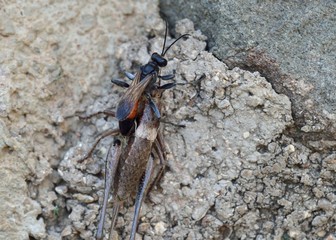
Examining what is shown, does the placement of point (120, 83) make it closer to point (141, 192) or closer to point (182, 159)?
point (182, 159)

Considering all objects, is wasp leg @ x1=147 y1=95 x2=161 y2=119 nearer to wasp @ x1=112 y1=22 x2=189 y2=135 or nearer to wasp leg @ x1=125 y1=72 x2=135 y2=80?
wasp @ x1=112 y1=22 x2=189 y2=135

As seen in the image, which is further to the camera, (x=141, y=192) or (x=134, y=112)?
(x=134, y=112)

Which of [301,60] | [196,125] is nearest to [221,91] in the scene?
[196,125]

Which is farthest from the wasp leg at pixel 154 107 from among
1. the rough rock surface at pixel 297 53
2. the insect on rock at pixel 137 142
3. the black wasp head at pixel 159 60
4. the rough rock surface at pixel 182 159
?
the rough rock surface at pixel 297 53

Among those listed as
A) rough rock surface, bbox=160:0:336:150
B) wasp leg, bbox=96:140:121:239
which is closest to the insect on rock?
wasp leg, bbox=96:140:121:239

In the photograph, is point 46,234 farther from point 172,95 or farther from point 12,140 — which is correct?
point 172,95

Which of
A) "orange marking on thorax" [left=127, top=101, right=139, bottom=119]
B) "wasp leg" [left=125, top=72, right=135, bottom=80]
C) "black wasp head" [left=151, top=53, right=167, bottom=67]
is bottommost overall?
"orange marking on thorax" [left=127, top=101, right=139, bottom=119]

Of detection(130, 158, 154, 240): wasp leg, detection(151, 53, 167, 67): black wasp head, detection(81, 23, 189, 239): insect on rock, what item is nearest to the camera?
detection(130, 158, 154, 240): wasp leg

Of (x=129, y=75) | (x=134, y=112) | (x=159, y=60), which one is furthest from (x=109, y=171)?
(x=159, y=60)
